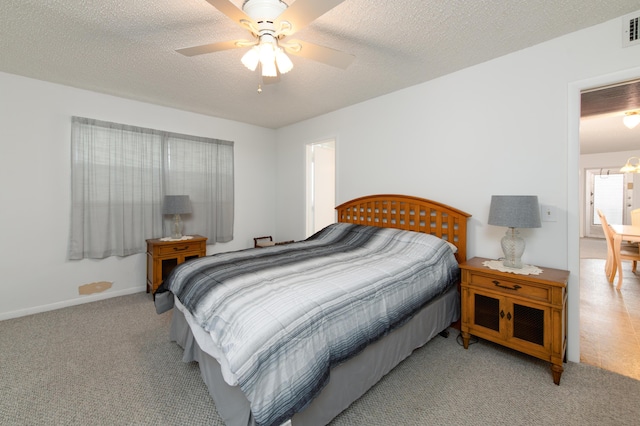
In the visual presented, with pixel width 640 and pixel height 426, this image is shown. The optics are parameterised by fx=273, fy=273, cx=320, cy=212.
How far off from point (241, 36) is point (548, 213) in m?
2.83

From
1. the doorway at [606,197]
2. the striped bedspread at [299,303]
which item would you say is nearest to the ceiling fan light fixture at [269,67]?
the striped bedspread at [299,303]

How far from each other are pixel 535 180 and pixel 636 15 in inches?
46.9

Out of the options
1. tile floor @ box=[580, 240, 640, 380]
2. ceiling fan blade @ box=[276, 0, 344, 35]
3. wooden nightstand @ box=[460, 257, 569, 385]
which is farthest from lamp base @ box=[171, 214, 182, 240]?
tile floor @ box=[580, 240, 640, 380]

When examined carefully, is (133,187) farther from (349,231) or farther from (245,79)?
(349,231)

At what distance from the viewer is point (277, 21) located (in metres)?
1.55

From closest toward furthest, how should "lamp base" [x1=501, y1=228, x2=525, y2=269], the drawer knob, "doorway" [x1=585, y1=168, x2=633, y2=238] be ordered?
the drawer knob, "lamp base" [x1=501, y1=228, x2=525, y2=269], "doorway" [x1=585, y1=168, x2=633, y2=238]

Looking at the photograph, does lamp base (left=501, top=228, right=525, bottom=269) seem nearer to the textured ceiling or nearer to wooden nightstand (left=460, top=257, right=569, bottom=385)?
wooden nightstand (left=460, top=257, right=569, bottom=385)

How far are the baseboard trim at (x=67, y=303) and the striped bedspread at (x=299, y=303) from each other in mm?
1996

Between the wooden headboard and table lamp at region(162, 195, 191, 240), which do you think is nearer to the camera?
the wooden headboard

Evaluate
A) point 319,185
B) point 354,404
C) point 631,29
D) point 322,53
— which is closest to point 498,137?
point 631,29

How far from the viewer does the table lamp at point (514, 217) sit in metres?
2.02

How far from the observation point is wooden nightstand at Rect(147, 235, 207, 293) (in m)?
3.32

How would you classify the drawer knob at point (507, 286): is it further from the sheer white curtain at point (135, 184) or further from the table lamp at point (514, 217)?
the sheer white curtain at point (135, 184)

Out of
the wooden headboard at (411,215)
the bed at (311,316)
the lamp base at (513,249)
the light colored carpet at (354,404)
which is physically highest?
the wooden headboard at (411,215)
